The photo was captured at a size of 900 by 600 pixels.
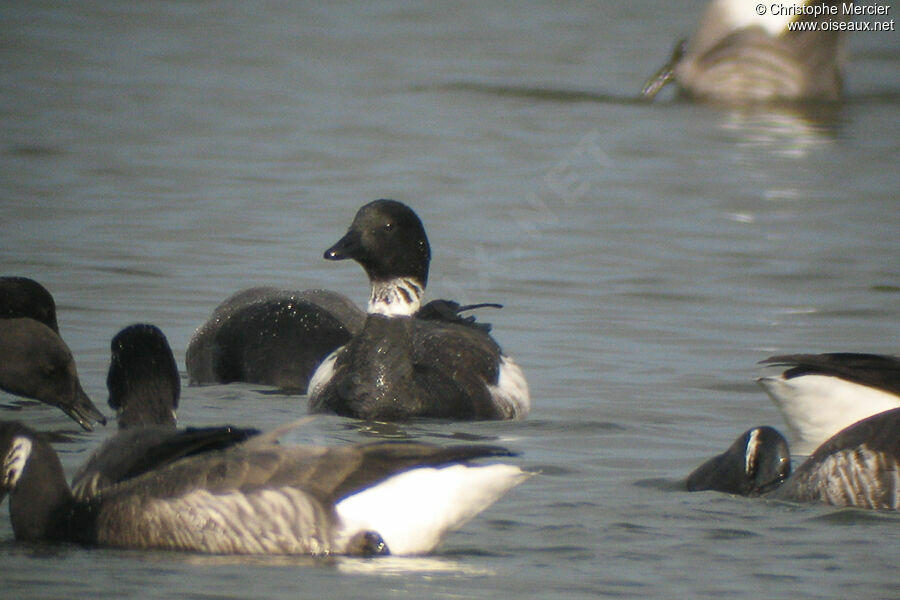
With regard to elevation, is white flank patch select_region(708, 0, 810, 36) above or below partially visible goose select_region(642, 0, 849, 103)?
above

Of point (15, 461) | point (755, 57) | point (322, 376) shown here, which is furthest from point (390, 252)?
point (755, 57)

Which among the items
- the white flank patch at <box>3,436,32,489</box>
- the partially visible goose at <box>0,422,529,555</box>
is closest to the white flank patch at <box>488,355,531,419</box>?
the partially visible goose at <box>0,422,529,555</box>

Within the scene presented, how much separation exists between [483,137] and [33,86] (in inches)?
262

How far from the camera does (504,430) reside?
8.91 meters

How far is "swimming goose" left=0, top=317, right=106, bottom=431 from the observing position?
8438mm

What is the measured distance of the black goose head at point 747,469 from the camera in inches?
293

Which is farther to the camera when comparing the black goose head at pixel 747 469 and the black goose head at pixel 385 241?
the black goose head at pixel 385 241

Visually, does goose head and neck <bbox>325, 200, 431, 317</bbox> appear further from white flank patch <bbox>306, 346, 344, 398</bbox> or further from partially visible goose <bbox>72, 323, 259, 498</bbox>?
partially visible goose <bbox>72, 323, 259, 498</bbox>

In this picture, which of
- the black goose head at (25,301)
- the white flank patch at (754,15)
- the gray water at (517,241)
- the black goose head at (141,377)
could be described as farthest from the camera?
the white flank patch at (754,15)

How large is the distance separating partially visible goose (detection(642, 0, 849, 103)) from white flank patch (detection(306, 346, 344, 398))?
1247cm

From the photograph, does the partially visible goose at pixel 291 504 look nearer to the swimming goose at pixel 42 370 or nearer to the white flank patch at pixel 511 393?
the swimming goose at pixel 42 370

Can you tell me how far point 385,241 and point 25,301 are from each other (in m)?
2.05

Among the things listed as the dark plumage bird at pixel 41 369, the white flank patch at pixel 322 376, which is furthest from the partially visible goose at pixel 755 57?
the dark plumage bird at pixel 41 369

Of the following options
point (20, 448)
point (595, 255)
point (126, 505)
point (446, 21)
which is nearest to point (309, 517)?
point (126, 505)
